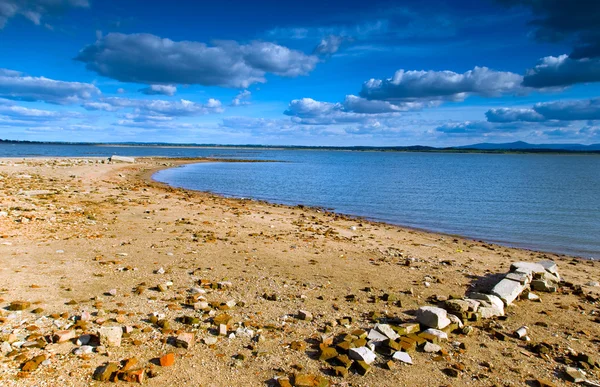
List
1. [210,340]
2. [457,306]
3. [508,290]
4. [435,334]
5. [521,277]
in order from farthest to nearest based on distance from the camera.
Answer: [521,277]
[508,290]
[457,306]
[435,334]
[210,340]

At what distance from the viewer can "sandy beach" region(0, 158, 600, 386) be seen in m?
5.84

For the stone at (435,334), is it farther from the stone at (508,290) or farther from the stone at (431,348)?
the stone at (508,290)

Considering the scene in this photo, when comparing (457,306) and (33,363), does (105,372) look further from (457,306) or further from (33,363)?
(457,306)

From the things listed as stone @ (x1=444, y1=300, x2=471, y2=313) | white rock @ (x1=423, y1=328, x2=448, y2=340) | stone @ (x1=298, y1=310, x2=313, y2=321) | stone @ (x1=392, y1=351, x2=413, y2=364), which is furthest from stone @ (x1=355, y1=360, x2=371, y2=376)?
stone @ (x1=444, y1=300, x2=471, y2=313)

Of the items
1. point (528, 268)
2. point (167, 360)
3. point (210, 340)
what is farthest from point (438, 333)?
point (528, 268)

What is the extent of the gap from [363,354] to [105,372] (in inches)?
143

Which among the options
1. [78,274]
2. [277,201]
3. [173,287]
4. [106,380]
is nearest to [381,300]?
[173,287]

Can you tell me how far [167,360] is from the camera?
5801 mm

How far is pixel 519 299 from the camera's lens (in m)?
9.30

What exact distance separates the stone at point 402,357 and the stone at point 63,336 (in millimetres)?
5008

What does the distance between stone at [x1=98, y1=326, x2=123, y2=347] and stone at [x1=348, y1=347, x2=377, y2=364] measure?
3.58 m

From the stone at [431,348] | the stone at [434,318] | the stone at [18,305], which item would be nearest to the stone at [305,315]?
the stone at [434,318]

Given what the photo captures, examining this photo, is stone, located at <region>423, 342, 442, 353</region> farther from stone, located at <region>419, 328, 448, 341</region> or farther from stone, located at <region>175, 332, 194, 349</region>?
stone, located at <region>175, 332, 194, 349</region>

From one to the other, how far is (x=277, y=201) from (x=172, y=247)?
56.9 ft
